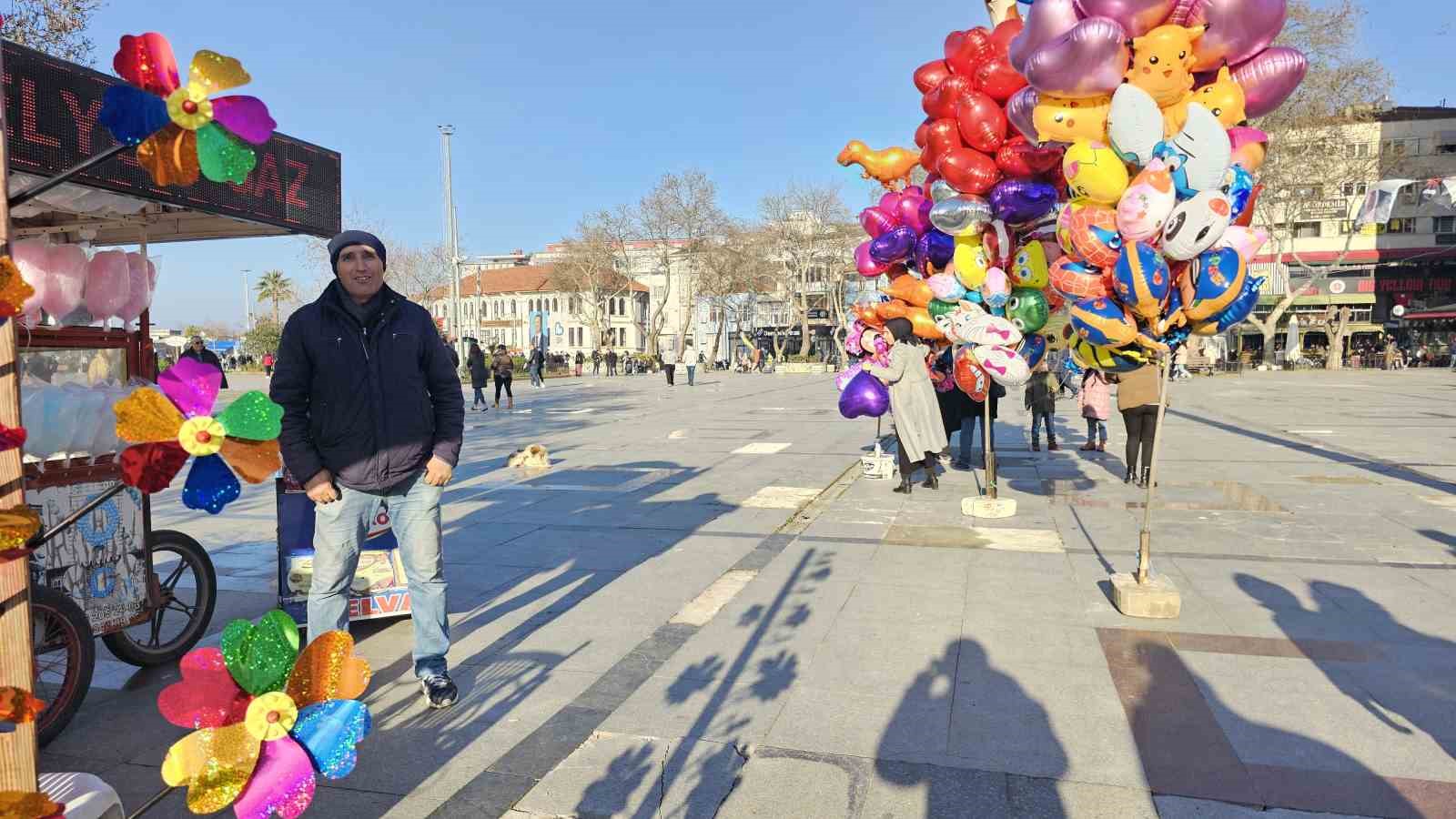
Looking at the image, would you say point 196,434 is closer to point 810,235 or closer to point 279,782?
point 279,782

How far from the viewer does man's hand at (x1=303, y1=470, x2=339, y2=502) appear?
3365 millimetres

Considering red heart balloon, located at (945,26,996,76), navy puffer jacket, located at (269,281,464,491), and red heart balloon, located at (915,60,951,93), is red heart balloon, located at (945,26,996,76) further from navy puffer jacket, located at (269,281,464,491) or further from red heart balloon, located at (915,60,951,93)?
navy puffer jacket, located at (269,281,464,491)

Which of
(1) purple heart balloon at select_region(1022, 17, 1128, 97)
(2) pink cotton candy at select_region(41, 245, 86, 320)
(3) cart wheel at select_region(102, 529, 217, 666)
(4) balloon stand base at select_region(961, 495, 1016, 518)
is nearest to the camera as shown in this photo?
(2) pink cotton candy at select_region(41, 245, 86, 320)

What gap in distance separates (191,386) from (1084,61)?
4.89 m

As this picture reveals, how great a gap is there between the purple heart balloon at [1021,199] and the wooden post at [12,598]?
628cm

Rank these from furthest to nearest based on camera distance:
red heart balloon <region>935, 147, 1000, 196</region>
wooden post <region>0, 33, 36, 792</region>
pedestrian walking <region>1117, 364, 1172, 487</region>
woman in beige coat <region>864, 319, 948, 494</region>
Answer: pedestrian walking <region>1117, 364, 1172, 487</region>
woman in beige coat <region>864, 319, 948, 494</region>
red heart balloon <region>935, 147, 1000, 196</region>
wooden post <region>0, 33, 36, 792</region>

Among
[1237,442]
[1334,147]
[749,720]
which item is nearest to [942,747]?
[749,720]

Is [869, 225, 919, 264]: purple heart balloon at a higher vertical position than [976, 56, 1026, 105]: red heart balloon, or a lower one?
lower

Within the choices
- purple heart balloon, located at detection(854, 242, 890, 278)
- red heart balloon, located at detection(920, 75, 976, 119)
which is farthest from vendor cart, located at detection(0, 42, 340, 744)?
purple heart balloon, located at detection(854, 242, 890, 278)

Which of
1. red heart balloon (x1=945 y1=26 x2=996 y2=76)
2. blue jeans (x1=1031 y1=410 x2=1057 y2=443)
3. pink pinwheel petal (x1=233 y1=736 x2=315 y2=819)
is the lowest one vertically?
blue jeans (x1=1031 y1=410 x2=1057 y2=443)

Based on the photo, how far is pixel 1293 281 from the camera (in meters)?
53.5

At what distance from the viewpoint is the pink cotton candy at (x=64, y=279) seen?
10.6 feet

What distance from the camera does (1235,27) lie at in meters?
5.06

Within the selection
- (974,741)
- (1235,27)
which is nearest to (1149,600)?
(974,741)
